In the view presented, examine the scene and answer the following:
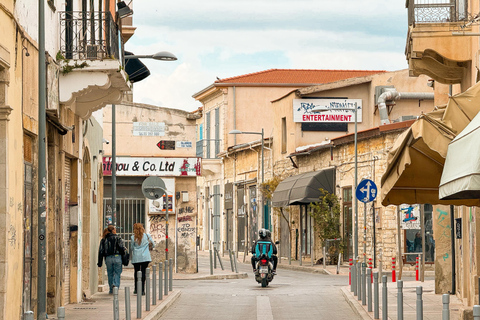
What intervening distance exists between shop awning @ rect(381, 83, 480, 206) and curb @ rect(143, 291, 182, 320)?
4485 millimetres

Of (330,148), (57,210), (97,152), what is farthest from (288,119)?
(57,210)

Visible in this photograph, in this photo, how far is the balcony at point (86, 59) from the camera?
16.9 meters

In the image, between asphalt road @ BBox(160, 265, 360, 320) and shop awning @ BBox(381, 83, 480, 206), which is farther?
asphalt road @ BBox(160, 265, 360, 320)

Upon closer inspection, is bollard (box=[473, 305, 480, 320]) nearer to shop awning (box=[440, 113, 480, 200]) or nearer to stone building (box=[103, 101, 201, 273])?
shop awning (box=[440, 113, 480, 200])

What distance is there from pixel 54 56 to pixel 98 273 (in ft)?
29.9

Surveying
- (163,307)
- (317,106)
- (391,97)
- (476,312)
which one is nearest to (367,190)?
(163,307)

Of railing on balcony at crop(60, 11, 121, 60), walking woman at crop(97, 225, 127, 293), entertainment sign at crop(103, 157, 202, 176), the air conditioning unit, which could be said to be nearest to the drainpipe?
entertainment sign at crop(103, 157, 202, 176)

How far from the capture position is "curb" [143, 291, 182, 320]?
16.3 metres

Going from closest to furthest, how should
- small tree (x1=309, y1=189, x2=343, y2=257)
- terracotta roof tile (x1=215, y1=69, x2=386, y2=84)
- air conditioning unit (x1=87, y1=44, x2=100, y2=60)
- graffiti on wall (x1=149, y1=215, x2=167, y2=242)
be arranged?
air conditioning unit (x1=87, y1=44, x2=100, y2=60) → graffiti on wall (x1=149, y1=215, x2=167, y2=242) → small tree (x1=309, y1=189, x2=343, y2=257) → terracotta roof tile (x1=215, y1=69, x2=386, y2=84)

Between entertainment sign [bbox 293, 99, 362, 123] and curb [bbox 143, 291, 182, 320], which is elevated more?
entertainment sign [bbox 293, 99, 362, 123]

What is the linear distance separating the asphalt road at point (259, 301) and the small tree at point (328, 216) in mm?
8898

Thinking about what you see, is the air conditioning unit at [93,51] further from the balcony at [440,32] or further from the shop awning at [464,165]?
the shop awning at [464,165]

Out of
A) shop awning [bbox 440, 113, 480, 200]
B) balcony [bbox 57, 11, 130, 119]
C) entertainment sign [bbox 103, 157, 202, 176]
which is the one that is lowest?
shop awning [bbox 440, 113, 480, 200]

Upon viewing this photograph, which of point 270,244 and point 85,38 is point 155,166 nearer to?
point 270,244
